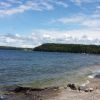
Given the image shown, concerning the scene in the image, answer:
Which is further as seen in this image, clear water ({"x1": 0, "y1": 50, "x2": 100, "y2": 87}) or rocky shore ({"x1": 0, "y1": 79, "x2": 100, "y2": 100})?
clear water ({"x1": 0, "y1": 50, "x2": 100, "y2": 87})

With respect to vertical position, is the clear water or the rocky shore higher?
the rocky shore

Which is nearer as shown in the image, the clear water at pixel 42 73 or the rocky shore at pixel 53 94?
the rocky shore at pixel 53 94

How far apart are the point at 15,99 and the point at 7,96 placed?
1.51 m

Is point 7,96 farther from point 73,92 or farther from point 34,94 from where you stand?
point 73,92

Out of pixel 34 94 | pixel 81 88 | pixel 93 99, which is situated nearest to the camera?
pixel 93 99

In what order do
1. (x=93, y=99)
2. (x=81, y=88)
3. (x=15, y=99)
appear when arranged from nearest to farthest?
(x=93, y=99), (x=15, y=99), (x=81, y=88)

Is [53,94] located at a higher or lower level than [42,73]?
higher

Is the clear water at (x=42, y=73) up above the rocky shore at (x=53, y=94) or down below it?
below

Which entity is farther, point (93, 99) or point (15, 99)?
point (15, 99)

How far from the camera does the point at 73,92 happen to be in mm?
24859

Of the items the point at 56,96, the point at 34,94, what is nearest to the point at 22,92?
the point at 34,94

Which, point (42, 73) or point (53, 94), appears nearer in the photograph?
point (53, 94)

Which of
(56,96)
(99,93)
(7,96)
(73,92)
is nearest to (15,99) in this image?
(7,96)

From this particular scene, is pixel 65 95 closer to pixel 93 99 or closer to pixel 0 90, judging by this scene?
pixel 93 99
